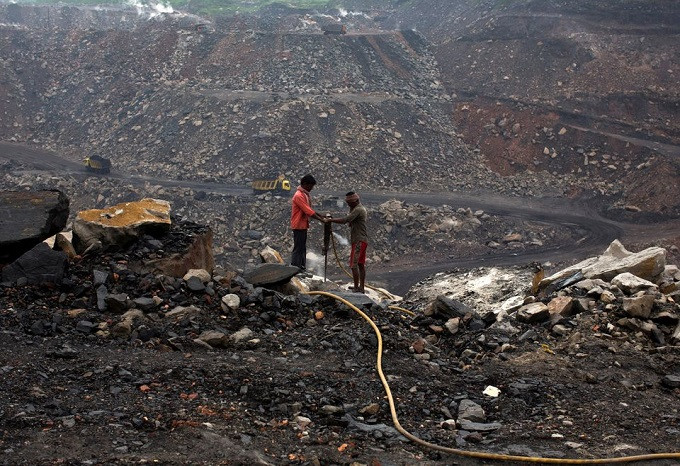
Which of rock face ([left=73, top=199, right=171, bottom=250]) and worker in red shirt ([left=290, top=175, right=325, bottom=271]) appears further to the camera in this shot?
worker in red shirt ([left=290, top=175, right=325, bottom=271])

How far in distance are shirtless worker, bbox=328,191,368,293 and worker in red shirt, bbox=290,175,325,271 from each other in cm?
36

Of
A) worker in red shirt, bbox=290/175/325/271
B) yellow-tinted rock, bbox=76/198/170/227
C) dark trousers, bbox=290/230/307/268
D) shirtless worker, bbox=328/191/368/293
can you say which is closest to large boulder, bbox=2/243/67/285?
yellow-tinted rock, bbox=76/198/170/227

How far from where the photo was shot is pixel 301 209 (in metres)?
9.32

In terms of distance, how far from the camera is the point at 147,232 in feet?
27.0

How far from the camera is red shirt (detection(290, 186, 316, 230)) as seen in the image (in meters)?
9.23

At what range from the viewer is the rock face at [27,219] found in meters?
7.58

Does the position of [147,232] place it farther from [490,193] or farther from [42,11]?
[42,11]

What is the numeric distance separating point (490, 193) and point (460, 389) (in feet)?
59.6

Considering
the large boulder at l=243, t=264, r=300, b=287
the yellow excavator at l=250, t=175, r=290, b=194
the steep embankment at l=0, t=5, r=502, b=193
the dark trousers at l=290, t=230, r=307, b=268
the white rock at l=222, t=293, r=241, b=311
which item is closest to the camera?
the white rock at l=222, t=293, r=241, b=311

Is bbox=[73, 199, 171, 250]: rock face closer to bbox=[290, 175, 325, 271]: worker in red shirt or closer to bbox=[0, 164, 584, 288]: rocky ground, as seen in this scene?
bbox=[290, 175, 325, 271]: worker in red shirt

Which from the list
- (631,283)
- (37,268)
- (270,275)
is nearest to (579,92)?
(631,283)

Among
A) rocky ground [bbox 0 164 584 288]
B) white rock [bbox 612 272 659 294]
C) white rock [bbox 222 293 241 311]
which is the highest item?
white rock [bbox 612 272 659 294]

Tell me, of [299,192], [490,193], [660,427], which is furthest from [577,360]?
[490,193]

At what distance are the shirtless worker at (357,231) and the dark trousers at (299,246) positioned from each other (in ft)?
1.71
